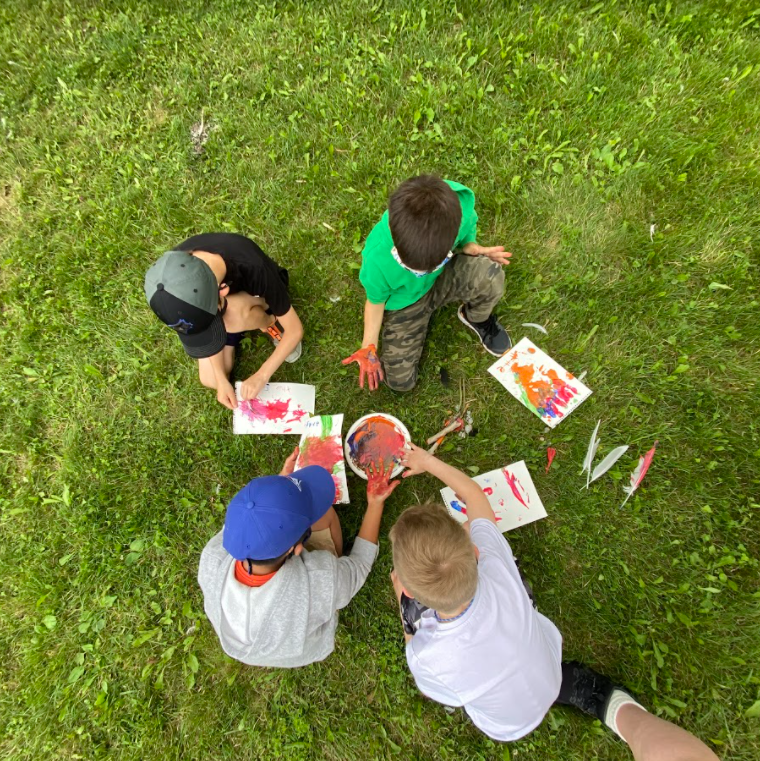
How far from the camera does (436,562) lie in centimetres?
188

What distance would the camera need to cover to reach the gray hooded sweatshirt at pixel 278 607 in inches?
85.1

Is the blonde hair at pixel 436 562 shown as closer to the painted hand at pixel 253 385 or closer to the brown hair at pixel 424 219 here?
the brown hair at pixel 424 219

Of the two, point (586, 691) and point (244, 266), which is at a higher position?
point (244, 266)

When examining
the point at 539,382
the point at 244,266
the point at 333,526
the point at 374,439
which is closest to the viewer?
the point at 244,266

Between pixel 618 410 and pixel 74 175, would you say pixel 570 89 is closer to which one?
pixel 618 410

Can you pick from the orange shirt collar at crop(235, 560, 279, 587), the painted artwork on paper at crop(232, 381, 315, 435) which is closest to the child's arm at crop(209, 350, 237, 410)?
the painted artwork on paper at crop(232, 381, 315, 435)

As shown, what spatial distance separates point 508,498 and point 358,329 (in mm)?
1674

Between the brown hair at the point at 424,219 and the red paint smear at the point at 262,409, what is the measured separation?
1584 mm

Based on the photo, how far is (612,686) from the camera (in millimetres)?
2641

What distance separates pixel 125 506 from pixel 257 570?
5.42 ft

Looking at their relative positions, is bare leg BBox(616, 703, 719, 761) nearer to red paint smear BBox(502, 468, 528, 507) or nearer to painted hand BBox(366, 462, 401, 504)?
red paint smear BBox(502, 468, 528, 507)

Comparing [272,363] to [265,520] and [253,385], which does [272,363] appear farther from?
[265,520]

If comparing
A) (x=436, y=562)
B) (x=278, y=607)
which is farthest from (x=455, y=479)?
(x=278, y=607)

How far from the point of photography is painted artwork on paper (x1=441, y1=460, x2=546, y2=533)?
2982 millimetres
